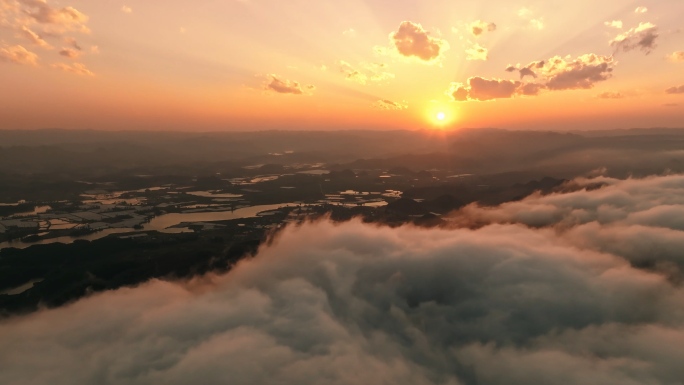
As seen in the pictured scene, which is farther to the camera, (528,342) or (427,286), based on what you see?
(427,286)

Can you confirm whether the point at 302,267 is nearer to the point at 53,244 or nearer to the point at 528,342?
the point at 528,342

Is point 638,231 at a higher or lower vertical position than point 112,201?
higher

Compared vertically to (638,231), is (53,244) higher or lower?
lower

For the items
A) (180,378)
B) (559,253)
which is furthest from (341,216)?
(180,378)

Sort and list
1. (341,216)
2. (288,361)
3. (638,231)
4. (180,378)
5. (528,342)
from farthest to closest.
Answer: (341,216), (638,231), (528,342), (288,361), (180,378)

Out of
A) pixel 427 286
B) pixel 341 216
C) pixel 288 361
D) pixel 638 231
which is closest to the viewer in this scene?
pixel 288 361

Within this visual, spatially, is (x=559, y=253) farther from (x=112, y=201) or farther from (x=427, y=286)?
(x=112, y=201)

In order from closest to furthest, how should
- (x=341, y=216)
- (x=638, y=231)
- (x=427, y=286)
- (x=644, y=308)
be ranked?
(x=644, y=308) → (x=427, y=286) → (x=638, y=231) → (x=341, y=216)

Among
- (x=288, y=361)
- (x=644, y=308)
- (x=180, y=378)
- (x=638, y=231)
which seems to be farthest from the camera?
(x=638, y=231)

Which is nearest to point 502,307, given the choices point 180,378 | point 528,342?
point 528,342
